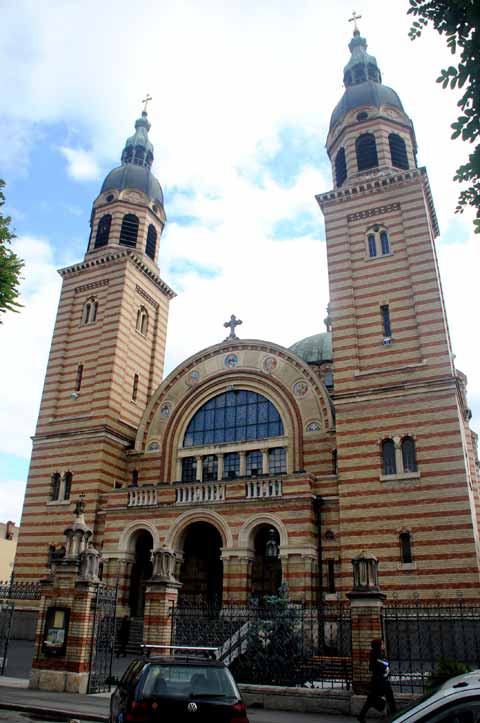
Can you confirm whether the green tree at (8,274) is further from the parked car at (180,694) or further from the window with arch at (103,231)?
the window with arch at (103,231)

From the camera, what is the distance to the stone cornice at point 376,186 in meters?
27.6

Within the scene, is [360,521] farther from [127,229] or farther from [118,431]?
[127,229]

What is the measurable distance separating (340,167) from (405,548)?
19480mm

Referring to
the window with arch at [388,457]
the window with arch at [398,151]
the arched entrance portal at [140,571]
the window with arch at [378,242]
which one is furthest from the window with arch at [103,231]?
the window with arch at [388,457]

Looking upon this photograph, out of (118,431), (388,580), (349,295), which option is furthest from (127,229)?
(388,580)

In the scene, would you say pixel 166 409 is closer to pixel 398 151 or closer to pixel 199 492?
pixel 199 492

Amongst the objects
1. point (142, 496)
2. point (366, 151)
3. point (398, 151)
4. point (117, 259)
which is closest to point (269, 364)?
point (142, 496)

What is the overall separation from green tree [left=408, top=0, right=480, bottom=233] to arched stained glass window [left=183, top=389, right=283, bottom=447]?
20.7 meters

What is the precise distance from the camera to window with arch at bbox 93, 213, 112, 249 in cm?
3531

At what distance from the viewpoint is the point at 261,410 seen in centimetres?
2944

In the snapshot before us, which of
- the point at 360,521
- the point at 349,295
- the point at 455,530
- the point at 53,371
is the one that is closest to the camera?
the point at 455,530

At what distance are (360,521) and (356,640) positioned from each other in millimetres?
9818

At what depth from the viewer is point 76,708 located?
1209cm

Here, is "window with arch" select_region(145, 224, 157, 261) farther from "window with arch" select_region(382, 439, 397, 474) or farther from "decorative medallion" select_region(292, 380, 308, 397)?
"window with arch" select_region(382, 439, 397, 474)
